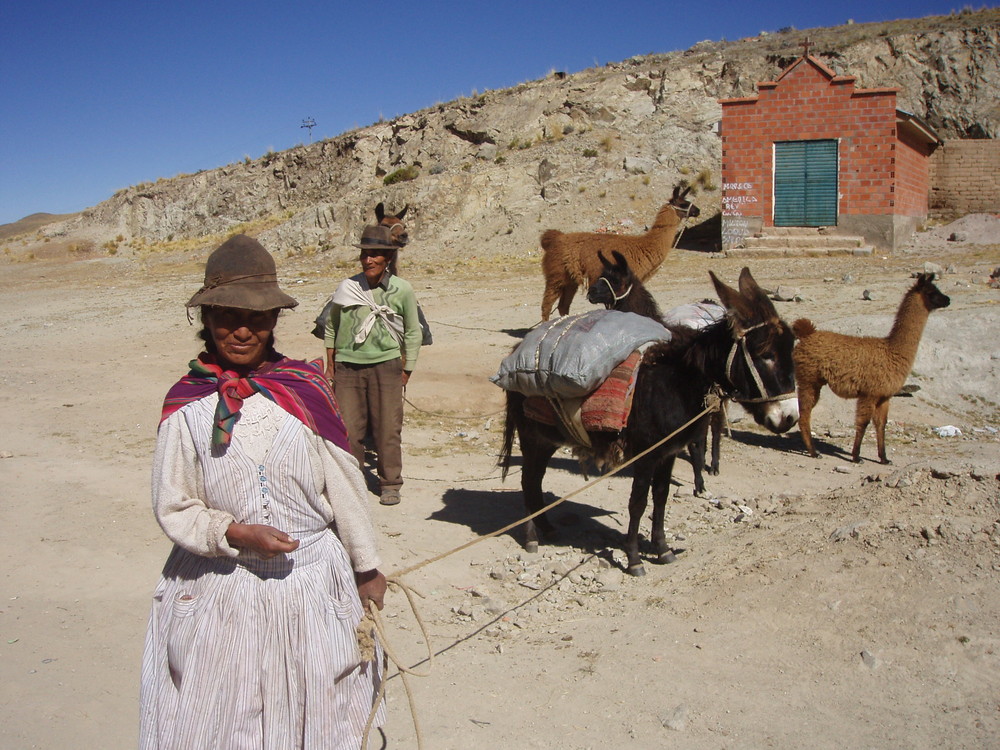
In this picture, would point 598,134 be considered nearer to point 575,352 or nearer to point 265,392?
point 575,352

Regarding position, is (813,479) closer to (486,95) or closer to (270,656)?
(270,656)

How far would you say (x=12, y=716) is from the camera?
386 centimetres

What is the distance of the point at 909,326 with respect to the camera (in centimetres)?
861

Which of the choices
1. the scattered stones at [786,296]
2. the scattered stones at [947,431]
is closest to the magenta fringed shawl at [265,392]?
the scattered stones at [947,431]

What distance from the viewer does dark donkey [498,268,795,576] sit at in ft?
16.5

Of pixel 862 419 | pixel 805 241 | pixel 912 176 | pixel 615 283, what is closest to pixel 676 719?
→ pixel 615 283

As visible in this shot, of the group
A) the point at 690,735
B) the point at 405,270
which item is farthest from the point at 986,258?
the point at 690,735

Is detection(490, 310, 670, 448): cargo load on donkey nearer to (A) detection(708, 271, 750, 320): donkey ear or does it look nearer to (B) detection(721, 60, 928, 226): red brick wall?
(A) detection(708, 271, 750, 320): donkey ear

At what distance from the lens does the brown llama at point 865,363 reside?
8484 mm

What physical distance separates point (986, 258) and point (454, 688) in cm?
1832

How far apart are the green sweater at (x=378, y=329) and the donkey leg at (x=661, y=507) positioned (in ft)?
6.77

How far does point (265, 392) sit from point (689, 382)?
11.5 ft

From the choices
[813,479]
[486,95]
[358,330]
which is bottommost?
[813,479]

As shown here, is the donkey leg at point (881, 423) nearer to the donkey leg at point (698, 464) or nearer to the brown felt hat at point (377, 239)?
the donkey leg at point (698, 464)
